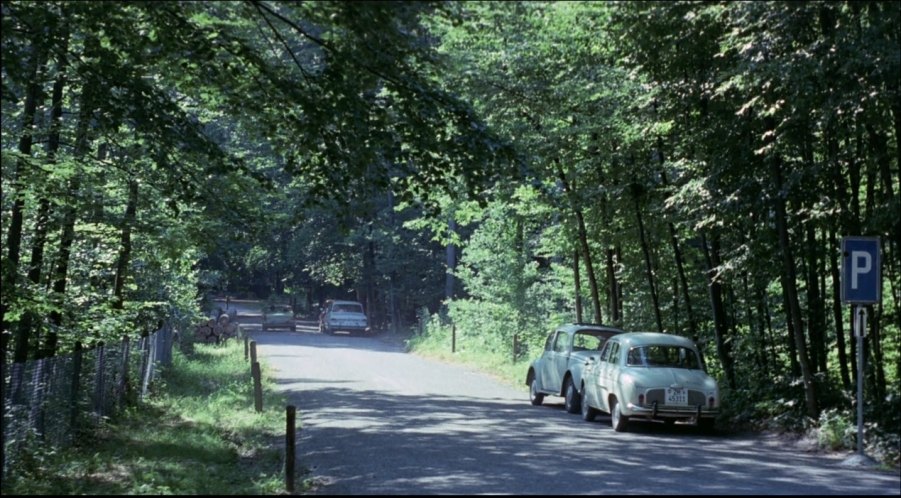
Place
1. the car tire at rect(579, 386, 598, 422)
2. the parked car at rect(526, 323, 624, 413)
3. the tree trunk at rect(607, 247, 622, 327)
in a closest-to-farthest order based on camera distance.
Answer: the car tire at rect(579, 386, 598, 422), the parked car at rect(526, 323, 624, 413), the tree trunk at rect(607, 247, 622, 327)

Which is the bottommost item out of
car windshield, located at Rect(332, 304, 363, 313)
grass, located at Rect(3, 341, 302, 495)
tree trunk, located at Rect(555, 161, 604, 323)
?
grass, located at Rect(3, 341, 302, 495)

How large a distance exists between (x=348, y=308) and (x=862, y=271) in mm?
45627

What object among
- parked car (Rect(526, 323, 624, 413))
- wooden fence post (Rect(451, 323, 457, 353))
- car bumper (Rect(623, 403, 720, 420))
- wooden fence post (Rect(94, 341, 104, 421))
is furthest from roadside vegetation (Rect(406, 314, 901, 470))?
wooden fence post (Rect(451, 323, 457, 353))

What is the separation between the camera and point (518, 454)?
1291 cm

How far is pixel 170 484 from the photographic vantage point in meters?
10.5

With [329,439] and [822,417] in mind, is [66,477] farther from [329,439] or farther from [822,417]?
[822,417]

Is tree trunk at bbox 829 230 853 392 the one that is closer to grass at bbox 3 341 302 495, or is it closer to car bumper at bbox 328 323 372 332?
grass at bbox 3 341 302 495

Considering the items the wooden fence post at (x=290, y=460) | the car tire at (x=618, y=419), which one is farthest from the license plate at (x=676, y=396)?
the wooden fence post at (x=290, y=460)

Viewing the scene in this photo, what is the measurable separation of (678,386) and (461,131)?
658cm

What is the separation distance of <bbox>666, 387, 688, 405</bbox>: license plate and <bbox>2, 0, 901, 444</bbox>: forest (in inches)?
74.8

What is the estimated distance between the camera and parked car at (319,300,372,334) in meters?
55.9

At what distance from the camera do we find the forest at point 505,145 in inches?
460

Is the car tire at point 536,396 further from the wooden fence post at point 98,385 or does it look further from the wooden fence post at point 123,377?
the wooden fence post at point 98,385

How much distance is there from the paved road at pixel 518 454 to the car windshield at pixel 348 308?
34.1 metres
